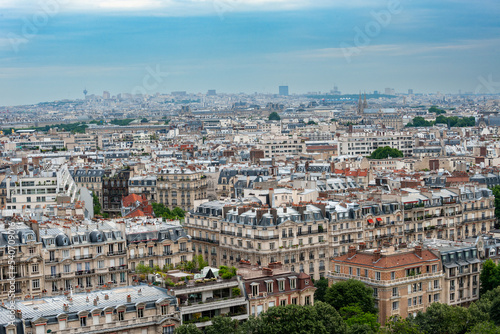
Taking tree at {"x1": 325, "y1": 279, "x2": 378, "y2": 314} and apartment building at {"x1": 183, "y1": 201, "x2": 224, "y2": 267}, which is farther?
apartment building at {"x1": 183, "y1": 201, "x2": 224, "y2": 267}

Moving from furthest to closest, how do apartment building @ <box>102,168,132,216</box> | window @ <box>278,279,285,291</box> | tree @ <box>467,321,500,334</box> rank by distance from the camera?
apartment building @ <box>102,168,132,216</box> < window @ <box>278,279,285,291</box> < tree @ <box>467,321,500,334</box>

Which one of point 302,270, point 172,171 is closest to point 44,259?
point 302,270

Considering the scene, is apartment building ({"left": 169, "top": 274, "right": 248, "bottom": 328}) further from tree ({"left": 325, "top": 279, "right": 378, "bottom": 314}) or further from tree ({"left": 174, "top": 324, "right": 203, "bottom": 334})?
tree ({"left": 325, "top": 279, "right": 378, "bottom": 314})

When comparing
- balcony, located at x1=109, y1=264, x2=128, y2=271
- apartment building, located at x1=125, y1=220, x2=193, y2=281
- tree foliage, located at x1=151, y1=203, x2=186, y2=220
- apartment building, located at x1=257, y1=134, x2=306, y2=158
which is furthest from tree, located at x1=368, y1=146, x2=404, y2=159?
balcony, located at x1=109, y1=264, x2=128, y2=271

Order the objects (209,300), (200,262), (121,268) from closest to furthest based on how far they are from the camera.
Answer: (209,300), (121,268), (200,262)

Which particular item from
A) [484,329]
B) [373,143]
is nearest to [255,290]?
[484,329]

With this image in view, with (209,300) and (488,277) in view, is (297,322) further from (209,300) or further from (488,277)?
(488,277)

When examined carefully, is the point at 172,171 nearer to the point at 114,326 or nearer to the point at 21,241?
the point at 21,241
